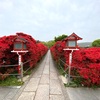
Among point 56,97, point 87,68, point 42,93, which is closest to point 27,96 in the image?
point 42,93

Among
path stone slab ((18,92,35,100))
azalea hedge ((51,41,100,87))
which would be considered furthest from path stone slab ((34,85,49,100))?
azalea hedge ((51,41,100,87))

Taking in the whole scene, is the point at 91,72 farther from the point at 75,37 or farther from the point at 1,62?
the point at 1,62

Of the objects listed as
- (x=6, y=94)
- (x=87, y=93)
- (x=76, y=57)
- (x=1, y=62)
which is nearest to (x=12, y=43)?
(x=1, y=62)

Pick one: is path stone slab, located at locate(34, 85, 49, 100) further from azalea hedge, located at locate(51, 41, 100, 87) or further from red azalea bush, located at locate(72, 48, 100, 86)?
red azalea bush, located at locate(72, 48, 100, 86)

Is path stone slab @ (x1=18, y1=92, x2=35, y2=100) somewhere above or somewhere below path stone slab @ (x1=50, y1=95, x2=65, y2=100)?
above

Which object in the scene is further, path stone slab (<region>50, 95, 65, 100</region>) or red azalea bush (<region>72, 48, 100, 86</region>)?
red azalea bush (<region>72, 48, 100, 86</region>)

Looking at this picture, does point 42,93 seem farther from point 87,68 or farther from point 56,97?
point 87,68

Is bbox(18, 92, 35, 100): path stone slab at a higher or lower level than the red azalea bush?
lower

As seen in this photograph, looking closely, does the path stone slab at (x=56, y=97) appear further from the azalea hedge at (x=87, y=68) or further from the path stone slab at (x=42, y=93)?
the azalea hedge at (x=87, y=68)

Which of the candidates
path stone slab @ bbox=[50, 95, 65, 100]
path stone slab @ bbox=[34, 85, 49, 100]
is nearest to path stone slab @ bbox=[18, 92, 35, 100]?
path stone slab @ bbox=[34, 85, 49, 100]

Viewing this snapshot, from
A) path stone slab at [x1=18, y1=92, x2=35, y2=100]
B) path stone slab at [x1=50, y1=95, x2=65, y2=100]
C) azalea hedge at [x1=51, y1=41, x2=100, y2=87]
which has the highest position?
azalea hedge at [x1=51, y1=41, x2=100, y2=87]

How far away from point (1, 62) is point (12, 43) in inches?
47.6

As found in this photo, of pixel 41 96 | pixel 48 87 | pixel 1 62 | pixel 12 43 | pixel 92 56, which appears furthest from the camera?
pixel 12 43

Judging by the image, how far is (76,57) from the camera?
591 centimetres
